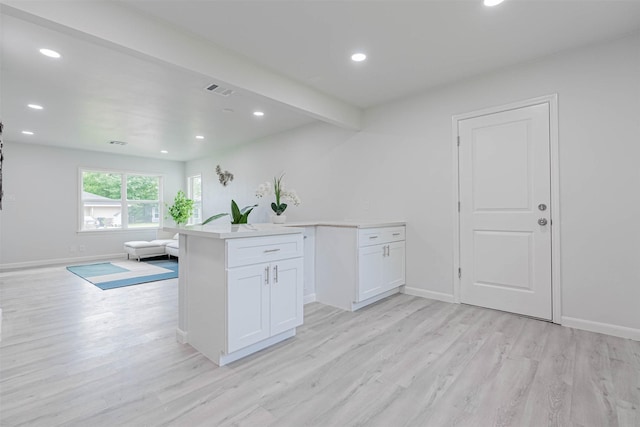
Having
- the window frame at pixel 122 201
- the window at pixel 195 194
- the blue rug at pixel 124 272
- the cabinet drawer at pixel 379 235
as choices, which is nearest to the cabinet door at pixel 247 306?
the cabinet drawer at pixel 379 235

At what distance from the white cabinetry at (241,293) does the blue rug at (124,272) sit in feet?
9.24

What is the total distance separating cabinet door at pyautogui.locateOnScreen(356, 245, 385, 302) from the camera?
10.4 ft

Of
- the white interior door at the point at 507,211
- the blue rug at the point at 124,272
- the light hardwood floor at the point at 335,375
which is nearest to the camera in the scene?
the light hardwood floor at the point at 335,375

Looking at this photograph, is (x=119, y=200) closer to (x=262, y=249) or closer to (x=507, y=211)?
(x=262, y=249)

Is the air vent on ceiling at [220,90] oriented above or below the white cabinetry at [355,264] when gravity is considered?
above

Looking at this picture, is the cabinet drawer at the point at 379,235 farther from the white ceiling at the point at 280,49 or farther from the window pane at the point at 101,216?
the window pane at the point at 101,216

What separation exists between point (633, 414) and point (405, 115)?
3190 millimetres

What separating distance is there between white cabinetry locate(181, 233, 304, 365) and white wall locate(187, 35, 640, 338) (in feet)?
5.96

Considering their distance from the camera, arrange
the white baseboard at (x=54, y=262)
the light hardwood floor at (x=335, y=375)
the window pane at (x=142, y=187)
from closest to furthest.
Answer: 1. the light hardwood floor at (x=335, y=375)
2. the white baseboard at (x=54, y=262)
3. the window pane at (x=142, y=187)

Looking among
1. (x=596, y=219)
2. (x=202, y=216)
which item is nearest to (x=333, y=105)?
(x=596, y=219)

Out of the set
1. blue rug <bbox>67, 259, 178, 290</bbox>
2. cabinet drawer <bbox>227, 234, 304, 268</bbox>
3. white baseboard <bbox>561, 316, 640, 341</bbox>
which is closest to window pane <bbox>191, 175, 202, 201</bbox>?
blue rug <bbox>67, 259, 178, 290</bbox>

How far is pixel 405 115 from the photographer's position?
3.80 meters

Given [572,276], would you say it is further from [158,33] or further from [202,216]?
[202,216]

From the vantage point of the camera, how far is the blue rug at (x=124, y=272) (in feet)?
15.0
